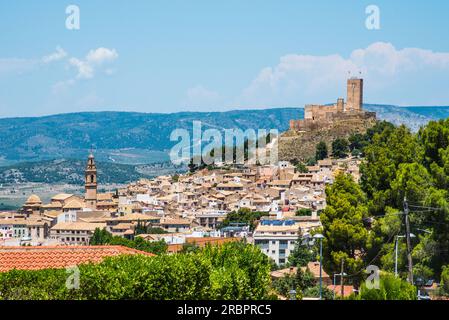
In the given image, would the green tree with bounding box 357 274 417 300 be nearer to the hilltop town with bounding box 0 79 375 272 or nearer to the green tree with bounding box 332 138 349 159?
the hilltop town with bounding box 0 79 375 272

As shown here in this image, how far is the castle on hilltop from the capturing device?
118125 millimetres

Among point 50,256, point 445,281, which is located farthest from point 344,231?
point 50,256

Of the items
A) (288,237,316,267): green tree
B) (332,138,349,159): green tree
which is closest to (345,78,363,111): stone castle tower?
(332,138,349,159): green tree

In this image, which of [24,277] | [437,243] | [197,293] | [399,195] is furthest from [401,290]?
[399,195]

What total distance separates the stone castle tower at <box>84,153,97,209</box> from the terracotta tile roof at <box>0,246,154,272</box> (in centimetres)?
7495

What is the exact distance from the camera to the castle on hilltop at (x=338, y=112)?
118 metres

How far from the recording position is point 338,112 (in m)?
119

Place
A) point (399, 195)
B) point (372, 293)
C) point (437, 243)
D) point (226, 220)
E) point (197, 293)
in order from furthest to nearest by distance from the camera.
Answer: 1. point (226, 220)
2. point (399, 195)
3. point (437, 243)
4. point (197, 293)
5. point (372, 293)

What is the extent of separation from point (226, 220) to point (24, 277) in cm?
6388

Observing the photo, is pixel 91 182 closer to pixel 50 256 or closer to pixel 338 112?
pixel 338 112

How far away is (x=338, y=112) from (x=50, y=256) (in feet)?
330

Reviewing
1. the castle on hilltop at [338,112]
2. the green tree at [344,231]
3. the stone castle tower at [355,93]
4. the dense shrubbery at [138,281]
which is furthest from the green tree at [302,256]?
the stone castle tower at [355,93]

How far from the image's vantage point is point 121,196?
11131 cm
